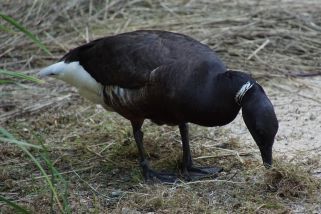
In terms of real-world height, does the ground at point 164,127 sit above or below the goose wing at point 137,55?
below

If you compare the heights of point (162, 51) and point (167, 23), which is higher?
point (162, 51)

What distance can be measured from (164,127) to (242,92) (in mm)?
1605

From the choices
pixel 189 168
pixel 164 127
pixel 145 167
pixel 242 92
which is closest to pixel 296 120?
pixel 164 127

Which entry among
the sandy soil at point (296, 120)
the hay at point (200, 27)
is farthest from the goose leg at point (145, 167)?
the hay at point (200, 27)

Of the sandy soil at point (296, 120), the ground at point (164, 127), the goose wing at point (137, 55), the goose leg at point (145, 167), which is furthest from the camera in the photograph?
the sandy soil at point (296, 120)

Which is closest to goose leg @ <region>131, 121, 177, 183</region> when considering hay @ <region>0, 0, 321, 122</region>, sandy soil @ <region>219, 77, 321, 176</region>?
sandy soil @ <region>219, 77, 321, 176</region>

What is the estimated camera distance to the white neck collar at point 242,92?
427cm

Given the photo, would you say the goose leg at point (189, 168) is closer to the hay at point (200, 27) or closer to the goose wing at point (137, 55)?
the goose wing at point (137, 55)

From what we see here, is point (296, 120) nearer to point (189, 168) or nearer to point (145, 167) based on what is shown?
point (189, 168)

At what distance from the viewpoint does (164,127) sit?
579cm

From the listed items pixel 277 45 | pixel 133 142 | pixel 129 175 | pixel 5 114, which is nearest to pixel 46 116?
pixel 5 114

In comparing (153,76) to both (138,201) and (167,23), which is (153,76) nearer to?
(138,201)

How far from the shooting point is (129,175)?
4969 millimetres

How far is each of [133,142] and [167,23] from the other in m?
2.64
